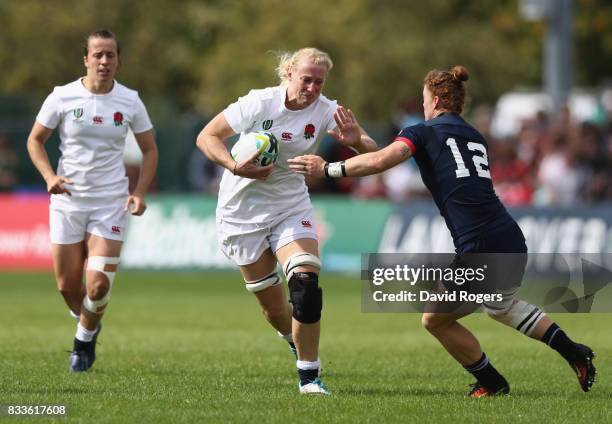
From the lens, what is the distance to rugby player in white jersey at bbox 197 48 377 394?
9.85m

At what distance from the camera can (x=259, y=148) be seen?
984cm

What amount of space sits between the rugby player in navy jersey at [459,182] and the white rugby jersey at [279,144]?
0.61 meters

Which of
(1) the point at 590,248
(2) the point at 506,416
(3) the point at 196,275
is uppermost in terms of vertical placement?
(2) the point at 506,416

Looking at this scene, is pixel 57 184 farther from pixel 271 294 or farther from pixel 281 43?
pixel 281 43

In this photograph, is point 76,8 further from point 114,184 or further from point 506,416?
point 506,416

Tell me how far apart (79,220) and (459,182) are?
357 cm

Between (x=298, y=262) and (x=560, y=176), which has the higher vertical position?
(x=298, y=262)

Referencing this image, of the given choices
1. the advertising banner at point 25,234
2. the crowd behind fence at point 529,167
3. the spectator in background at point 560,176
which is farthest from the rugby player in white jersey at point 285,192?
the advertising banner at point 25,234

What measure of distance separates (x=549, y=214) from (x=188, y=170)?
34.1 feet

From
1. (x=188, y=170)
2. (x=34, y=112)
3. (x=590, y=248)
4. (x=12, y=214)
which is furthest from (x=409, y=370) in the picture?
(x=34, y=112)

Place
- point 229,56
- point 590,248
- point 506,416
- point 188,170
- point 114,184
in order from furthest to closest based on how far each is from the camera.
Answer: point 229,56 → point 188,170 → point 590,248 → point 114,184 → point 506,416

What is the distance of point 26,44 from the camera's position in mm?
41906

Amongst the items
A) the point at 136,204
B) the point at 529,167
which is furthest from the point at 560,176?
the point at 136,204

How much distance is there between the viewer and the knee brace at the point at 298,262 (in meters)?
9.91
